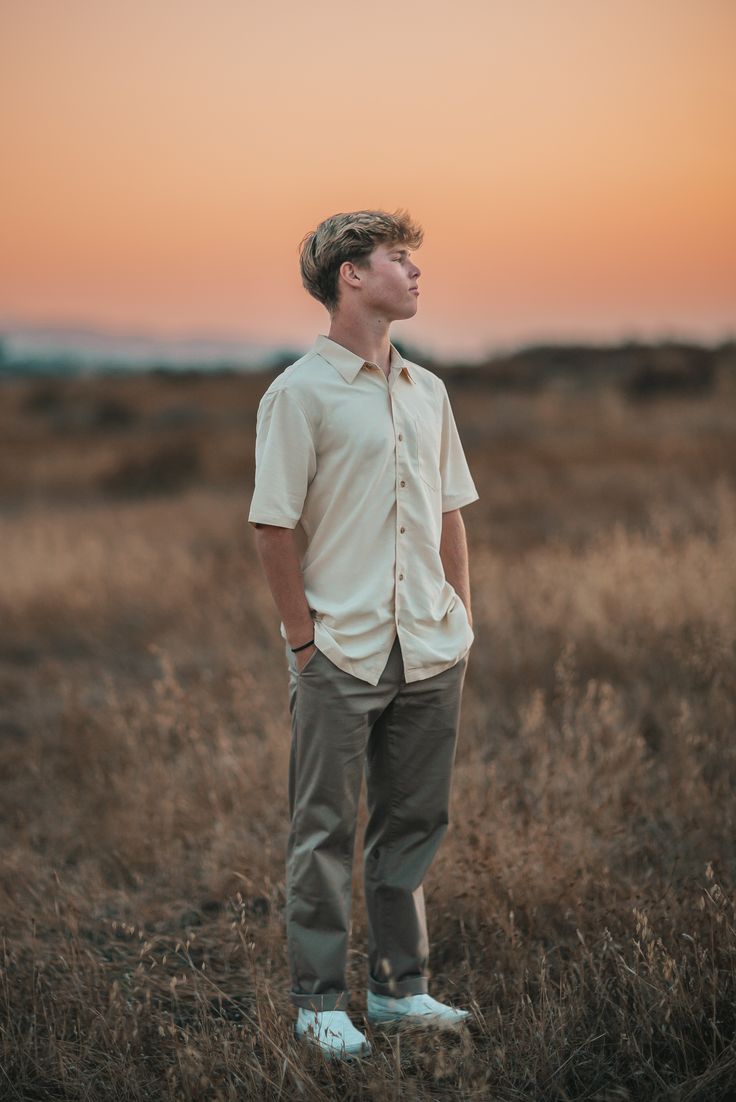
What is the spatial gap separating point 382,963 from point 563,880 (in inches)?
31.7

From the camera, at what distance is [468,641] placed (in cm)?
268

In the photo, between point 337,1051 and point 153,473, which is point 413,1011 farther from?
point 153,473

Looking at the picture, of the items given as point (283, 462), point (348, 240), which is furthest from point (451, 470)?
point (348, 240)

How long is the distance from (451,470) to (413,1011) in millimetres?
1500

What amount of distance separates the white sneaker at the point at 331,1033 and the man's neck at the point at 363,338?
1697 millimetres

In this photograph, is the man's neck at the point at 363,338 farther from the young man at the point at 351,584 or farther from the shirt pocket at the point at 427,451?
the shirt pocket at the point at 427,451

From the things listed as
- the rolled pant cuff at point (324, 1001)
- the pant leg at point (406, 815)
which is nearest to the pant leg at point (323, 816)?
the rolled pant cuff at point (324, 1001)

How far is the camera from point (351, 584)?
249 centimetres

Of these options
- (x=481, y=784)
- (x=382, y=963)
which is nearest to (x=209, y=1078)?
(x=382, y=963)

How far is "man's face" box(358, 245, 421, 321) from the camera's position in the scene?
2.46 metres

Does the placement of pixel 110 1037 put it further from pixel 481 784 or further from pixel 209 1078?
pixel 481 784

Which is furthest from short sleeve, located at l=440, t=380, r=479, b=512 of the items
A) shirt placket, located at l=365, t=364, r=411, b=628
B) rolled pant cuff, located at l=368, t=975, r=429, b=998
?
rolled pant cuff, located at l=368, t=975, r=429, b=998

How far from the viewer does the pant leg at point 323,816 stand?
8.07ft

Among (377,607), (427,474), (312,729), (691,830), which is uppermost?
(427,474)
